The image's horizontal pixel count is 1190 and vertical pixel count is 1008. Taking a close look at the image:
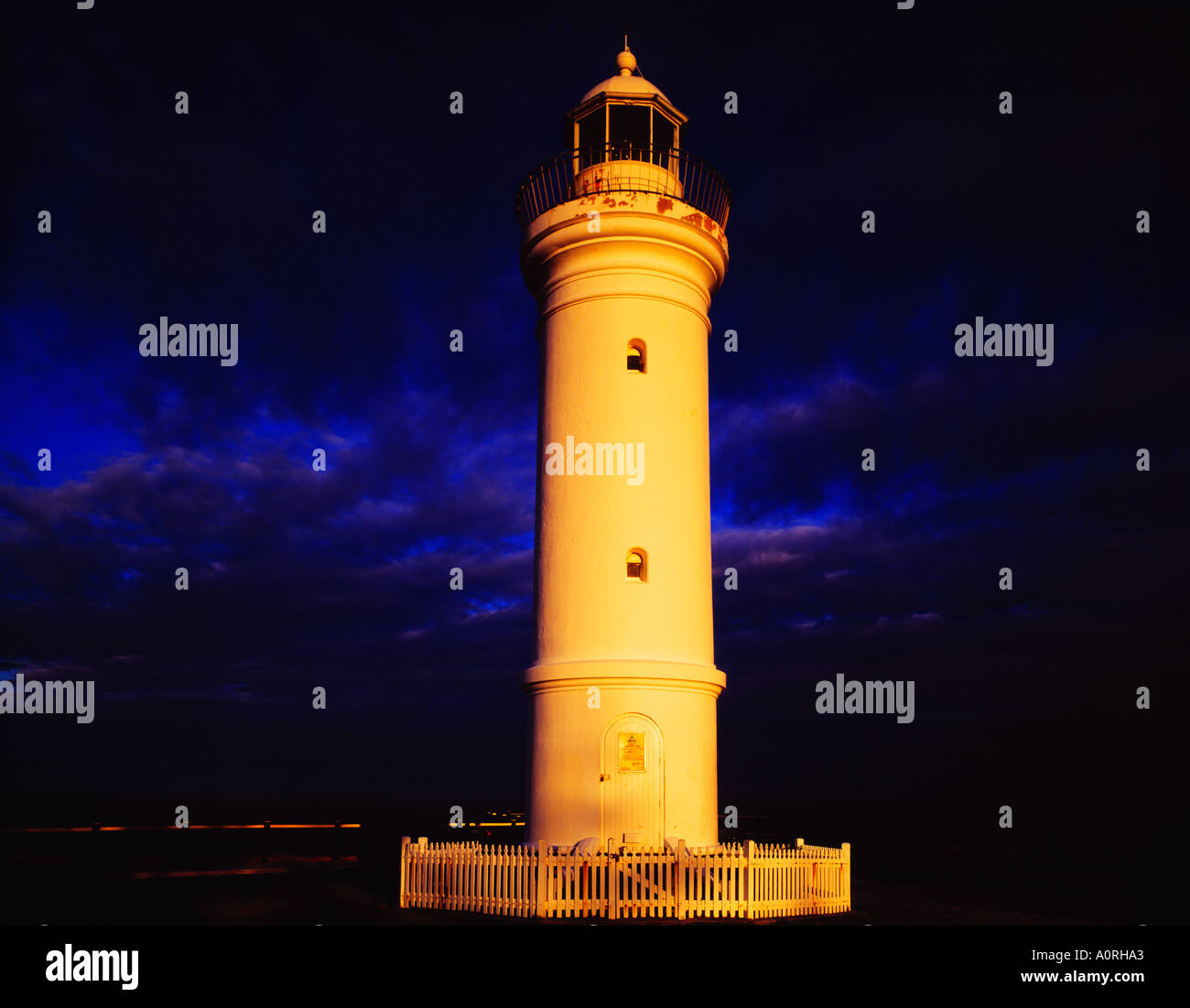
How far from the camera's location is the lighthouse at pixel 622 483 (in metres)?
16.9

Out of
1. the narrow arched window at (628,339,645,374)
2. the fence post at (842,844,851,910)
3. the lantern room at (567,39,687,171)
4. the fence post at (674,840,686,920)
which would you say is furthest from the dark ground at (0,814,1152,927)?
the lantern room at (567,39,687,171)

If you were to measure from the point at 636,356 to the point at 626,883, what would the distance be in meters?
8.45

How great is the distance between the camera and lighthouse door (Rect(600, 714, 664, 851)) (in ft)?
54.7

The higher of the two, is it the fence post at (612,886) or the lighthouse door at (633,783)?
the lighthouse door at (633,783)

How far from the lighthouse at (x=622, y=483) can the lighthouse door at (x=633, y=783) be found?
22 mm

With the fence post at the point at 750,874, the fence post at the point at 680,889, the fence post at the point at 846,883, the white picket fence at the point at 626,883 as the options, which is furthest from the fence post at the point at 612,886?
the fence post at the point at 846,883

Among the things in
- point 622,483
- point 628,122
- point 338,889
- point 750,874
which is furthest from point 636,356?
point 338,889

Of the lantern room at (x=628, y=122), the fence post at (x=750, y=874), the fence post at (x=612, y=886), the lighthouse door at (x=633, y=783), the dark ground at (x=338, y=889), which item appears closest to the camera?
the fence post at (x=612, y=886)

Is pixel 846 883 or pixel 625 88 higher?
pixel 625 88

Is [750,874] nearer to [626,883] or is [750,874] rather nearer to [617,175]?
[626,883]

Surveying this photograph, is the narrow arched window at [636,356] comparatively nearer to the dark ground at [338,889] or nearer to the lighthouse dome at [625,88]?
the lighthouse dome at [625,88]

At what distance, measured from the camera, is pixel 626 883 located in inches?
586

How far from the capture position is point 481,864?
15.4 meters
